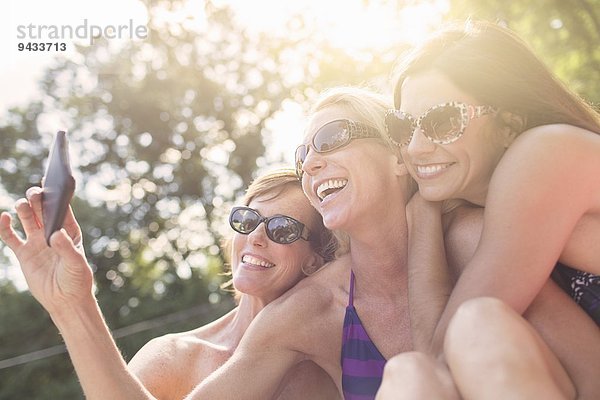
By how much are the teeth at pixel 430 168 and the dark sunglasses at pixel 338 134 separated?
350 millimetres

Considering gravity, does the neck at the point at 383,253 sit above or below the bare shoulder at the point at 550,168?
below

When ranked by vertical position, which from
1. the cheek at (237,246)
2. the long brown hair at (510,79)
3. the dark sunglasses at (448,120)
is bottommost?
the cheek at (237,246)

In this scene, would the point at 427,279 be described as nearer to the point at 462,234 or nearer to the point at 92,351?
the point at 462,234

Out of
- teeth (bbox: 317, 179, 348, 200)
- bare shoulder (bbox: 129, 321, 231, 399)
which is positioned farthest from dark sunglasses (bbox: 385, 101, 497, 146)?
bare shoulder (bbox: 129, 321, 231, 399)

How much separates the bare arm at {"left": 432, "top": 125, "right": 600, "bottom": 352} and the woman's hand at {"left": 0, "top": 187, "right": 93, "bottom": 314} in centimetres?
104

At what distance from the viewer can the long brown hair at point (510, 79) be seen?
1.92 meters

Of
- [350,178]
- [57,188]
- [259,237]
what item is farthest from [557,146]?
[259,237]

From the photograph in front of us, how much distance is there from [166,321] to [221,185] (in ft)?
18.2

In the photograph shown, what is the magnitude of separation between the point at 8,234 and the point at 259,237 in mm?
1082

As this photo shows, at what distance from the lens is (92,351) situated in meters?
1.98

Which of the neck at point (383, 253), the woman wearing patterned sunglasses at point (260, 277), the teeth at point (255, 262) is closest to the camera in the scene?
Result: the neck at point (383, 253)

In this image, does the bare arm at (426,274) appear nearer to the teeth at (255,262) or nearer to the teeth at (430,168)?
the teeth at (430,168)

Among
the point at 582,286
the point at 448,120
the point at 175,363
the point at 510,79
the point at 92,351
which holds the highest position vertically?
the point at 510,79

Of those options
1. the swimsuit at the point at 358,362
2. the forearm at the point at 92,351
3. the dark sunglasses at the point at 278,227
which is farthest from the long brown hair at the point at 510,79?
the forearm at the point at 92,351
